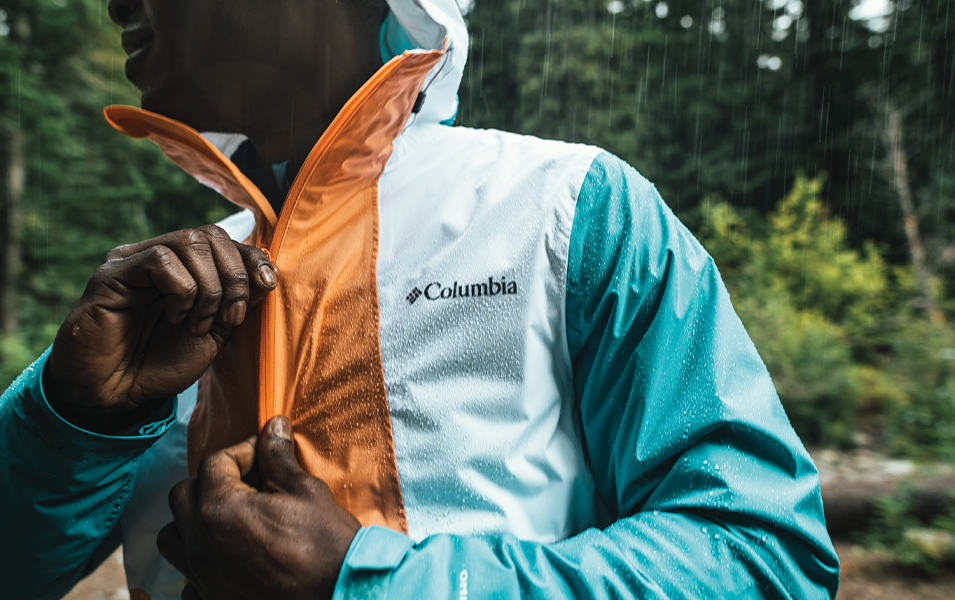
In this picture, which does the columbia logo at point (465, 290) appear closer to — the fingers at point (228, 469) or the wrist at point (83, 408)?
the fingers at point (228, 469)

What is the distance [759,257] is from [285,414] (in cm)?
1071

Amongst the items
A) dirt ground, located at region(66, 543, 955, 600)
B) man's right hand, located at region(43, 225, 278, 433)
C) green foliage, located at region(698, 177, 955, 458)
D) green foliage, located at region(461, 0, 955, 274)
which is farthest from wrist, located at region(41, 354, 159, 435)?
green foliage, located at region(461, 0, 955, 274)

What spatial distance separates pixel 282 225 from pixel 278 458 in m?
0.44

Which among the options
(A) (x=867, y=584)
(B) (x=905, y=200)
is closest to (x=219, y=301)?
(A) (x=867, y=584)

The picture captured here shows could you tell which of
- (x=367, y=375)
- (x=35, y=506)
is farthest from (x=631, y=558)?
(x=35, y=506)

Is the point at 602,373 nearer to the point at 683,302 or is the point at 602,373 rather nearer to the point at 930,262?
the point at 683,302

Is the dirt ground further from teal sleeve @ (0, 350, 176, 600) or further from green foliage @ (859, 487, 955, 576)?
teal sleeve @ (0, 350, 176, 600)

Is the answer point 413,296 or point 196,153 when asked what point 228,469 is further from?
point 196,153

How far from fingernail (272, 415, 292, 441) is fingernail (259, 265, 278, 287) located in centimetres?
23

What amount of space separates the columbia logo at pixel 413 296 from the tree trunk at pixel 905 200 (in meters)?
10.9

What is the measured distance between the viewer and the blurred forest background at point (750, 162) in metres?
7.48

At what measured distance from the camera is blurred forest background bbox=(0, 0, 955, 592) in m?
7.48

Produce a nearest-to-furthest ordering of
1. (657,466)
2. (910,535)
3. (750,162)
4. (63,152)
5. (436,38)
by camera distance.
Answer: (657,466) < (436,38) < (910,535) < (63,152) < (750,162)

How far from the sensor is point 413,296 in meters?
A: 1.12
